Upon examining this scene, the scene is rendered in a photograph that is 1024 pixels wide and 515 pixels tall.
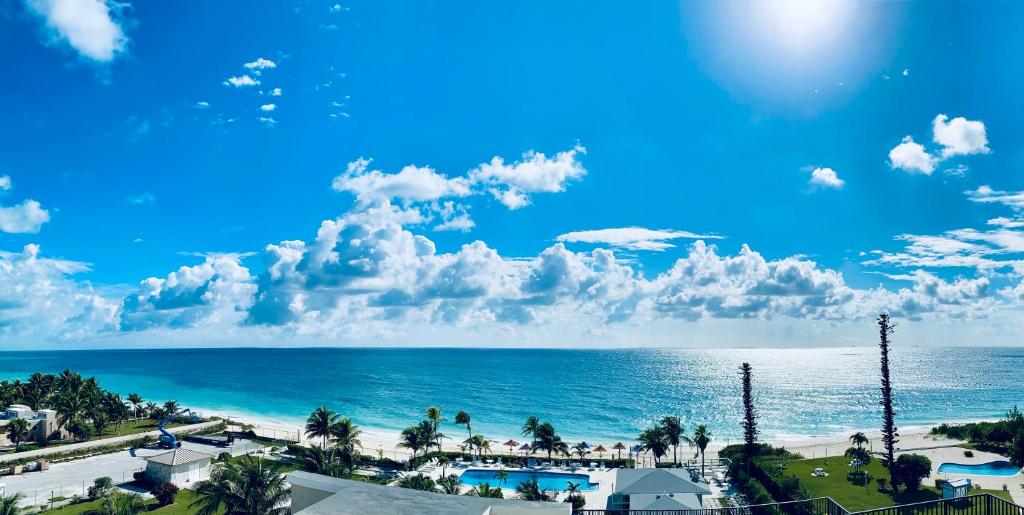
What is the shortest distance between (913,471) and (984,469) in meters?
13.2

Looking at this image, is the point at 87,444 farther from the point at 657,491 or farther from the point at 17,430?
the point at 657,491

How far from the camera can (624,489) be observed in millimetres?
32969

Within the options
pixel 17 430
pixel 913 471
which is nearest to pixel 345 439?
pixel 17 430

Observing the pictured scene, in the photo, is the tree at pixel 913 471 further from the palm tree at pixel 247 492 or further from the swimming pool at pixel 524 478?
the palm tree at pixel 247 492

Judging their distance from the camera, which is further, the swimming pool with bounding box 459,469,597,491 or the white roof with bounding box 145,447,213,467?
the swimming pool with bounding box 459,469,597,491

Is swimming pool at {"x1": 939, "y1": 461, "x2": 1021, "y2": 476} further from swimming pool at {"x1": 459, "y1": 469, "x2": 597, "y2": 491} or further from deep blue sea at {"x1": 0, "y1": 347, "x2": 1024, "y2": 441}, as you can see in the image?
deep blue sea at {"x1": 0, "y1": 347, "x2": 1024, "y2": 441}

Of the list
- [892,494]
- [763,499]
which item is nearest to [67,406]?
[763,499]

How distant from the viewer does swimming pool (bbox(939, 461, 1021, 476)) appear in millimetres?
41094

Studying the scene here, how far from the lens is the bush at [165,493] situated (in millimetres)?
36281

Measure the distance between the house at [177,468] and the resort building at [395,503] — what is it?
1281 inches

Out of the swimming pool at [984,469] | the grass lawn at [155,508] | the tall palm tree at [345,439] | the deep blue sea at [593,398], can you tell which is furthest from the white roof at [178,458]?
the swimming pool at [984,469]

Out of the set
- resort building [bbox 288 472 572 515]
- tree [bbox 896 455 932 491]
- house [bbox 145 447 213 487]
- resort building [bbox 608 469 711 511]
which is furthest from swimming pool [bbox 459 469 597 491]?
resort building [bbox 288 472 572 515]

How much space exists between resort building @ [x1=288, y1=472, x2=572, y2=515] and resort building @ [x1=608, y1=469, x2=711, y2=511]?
1900 centimetres

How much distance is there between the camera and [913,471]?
34.5m
